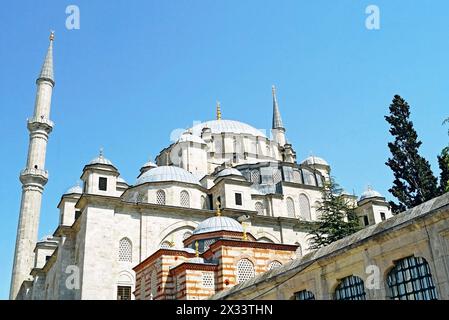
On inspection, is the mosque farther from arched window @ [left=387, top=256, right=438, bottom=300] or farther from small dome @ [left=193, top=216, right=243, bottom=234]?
arched window @ [left=387, top=256, right=438, bottom=300]

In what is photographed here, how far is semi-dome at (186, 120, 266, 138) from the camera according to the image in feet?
123

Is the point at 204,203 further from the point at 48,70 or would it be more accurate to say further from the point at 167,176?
the point at 48,70

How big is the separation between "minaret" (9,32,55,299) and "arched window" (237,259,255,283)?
16.2 metres

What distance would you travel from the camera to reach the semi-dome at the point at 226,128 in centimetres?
3763

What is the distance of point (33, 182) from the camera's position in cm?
2964

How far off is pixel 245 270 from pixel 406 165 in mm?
10218

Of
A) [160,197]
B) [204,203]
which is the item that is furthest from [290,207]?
[160,197]

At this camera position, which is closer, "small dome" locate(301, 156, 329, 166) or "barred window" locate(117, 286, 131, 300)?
"barred window" locate(117, 286, 131, 300)

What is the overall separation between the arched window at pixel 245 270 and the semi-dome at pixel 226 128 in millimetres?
19662

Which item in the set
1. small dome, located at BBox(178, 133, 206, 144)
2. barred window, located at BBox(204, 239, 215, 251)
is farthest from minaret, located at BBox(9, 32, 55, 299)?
barred window, located at BBox(204, 239, 215, 251)

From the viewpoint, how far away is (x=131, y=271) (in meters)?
23.3

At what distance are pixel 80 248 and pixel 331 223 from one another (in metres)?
12.4

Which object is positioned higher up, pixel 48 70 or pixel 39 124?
pixel 48 70
